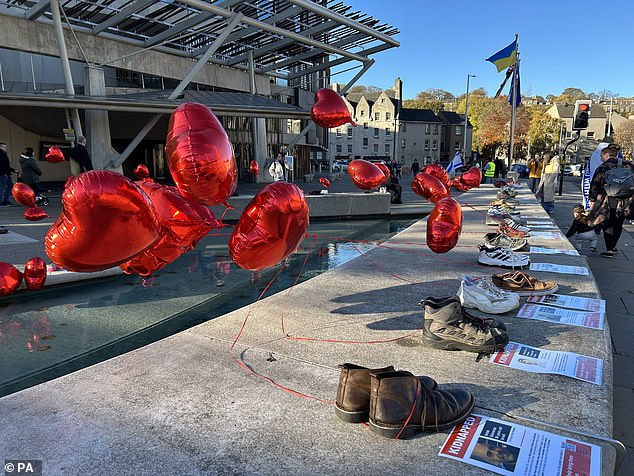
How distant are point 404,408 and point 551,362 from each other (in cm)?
164

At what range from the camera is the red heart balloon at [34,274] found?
20.7ft

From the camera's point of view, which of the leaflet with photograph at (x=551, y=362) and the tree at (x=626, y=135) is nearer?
the leaflet with photograph at (x=551, y=362)

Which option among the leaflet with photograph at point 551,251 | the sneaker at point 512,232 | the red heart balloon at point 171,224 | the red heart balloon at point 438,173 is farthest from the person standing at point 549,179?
the red heart balloon at point 171,224

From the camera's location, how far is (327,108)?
607 centimetres

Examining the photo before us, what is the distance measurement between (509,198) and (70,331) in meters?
13.9

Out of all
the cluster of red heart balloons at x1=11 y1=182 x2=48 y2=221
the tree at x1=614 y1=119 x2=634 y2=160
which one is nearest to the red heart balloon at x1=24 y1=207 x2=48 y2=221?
the cluster of red heart balloons at x1=11 y1=182 x2=48 y2=221

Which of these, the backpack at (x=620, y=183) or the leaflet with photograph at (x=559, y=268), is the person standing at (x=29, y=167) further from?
the backpack at (x=620, y=183)

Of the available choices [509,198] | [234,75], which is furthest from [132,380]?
[234,75]

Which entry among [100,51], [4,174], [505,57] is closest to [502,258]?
[4,174]

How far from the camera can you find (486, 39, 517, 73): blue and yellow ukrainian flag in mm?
20766

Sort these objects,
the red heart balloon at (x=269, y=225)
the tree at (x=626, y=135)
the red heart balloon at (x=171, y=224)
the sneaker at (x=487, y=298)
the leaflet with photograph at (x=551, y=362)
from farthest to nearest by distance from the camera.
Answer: the tree at (x=626, y=135), the sneaker at (x=487, y=298), the red heart balloon at (x=171, y=224), the red heart balloon at (x=269, y=225), the leaflet with photograph at (x=551, y=362)

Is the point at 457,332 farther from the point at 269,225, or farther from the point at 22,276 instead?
the point at 22,276

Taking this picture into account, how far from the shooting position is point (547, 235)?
920 centimetres

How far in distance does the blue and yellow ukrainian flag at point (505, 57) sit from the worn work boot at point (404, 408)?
2186cm
